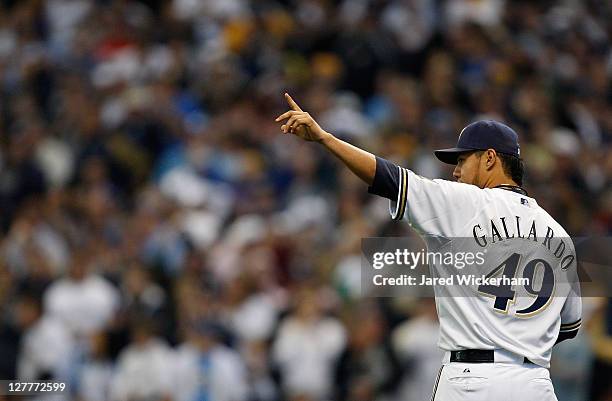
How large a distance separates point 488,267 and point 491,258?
4 cm

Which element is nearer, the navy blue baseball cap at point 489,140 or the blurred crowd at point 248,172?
the navy blue baseball cap at point 489,140

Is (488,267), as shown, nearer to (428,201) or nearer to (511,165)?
(428,201)

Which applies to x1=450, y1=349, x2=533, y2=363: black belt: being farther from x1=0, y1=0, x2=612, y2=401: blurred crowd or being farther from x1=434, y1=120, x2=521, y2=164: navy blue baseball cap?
x1=0, y1=0, x2=612, y2=401: blurred crowd

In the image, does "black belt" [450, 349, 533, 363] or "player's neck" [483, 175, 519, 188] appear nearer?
"black belt" [450, 349, 533, 363]

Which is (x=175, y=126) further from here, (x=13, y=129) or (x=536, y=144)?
(x=536, y=144)

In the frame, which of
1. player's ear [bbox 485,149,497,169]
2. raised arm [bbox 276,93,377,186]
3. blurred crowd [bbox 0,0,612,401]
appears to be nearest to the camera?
raised arm [bbox 276,93,377,186]

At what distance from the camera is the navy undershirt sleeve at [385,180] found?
4.50 meters

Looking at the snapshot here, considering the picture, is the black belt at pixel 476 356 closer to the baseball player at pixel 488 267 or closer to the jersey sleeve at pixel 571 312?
the baseball player at pixel 488 267

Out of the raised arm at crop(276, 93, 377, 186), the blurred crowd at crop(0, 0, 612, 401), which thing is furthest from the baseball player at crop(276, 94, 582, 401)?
the blurred crowd at crop(0, 0, 612, 401)

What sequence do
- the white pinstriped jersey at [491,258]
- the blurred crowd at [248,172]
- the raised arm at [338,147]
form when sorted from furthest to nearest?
1. the blurred crowd at [248,172]
2. the white pinstriped jersey at [491,258]
3. the raised arm at [338,147]

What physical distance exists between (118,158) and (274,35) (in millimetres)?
2391

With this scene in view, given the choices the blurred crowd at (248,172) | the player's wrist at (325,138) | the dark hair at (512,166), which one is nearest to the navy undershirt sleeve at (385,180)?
the player's wrist at (325,138)

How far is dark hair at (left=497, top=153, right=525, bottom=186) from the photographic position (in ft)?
15.8

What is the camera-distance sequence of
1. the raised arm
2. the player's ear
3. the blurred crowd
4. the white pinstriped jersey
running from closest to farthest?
1. the raised arm
2. the white pinstriped jersey
3. the player's ear
4. the blurred crowd
